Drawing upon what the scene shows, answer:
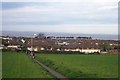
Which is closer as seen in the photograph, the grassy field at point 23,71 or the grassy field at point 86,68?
the grassy field at point 23,71

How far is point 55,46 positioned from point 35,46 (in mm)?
6179

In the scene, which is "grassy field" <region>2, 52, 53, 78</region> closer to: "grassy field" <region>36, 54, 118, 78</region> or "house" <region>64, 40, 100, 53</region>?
"grassy field" <region>36, 54, 118, 78</region>

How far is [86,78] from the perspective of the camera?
78.6 ft

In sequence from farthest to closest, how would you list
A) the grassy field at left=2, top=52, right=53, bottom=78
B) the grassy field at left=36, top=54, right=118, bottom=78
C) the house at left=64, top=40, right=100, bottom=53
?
1. the house at left=64, top=40, right=100, bottom=53
2. the grassy field at left=36, top=54, right=118, bottom=78
3. the grassy field at left=2, top=52, right=53, bottom=78

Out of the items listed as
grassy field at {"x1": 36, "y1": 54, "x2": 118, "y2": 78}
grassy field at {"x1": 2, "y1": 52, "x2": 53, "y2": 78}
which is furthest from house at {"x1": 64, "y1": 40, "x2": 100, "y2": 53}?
grassy field at {"x1": 2, "y1": 52, "x2": 53, "y2": 78}

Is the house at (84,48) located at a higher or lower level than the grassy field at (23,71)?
higher

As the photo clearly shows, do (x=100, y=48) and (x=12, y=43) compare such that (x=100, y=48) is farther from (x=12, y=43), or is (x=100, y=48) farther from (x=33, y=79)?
(x=33, y=79)

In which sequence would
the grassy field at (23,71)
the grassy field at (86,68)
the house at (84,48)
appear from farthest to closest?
the house at (84,48), the grassy field at (86,68), the grassy field at (23,71)

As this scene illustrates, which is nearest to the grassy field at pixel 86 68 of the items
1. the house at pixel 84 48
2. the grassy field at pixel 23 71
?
the grassy field at pixel 23 71

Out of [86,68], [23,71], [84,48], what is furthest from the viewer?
[84,48]

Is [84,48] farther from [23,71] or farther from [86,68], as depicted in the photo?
[23,71]

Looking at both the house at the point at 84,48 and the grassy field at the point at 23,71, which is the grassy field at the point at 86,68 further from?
the house at the point at 84,48

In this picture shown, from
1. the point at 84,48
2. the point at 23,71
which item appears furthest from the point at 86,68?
the point at 84,48

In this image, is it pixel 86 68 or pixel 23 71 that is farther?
pixel 86 68
